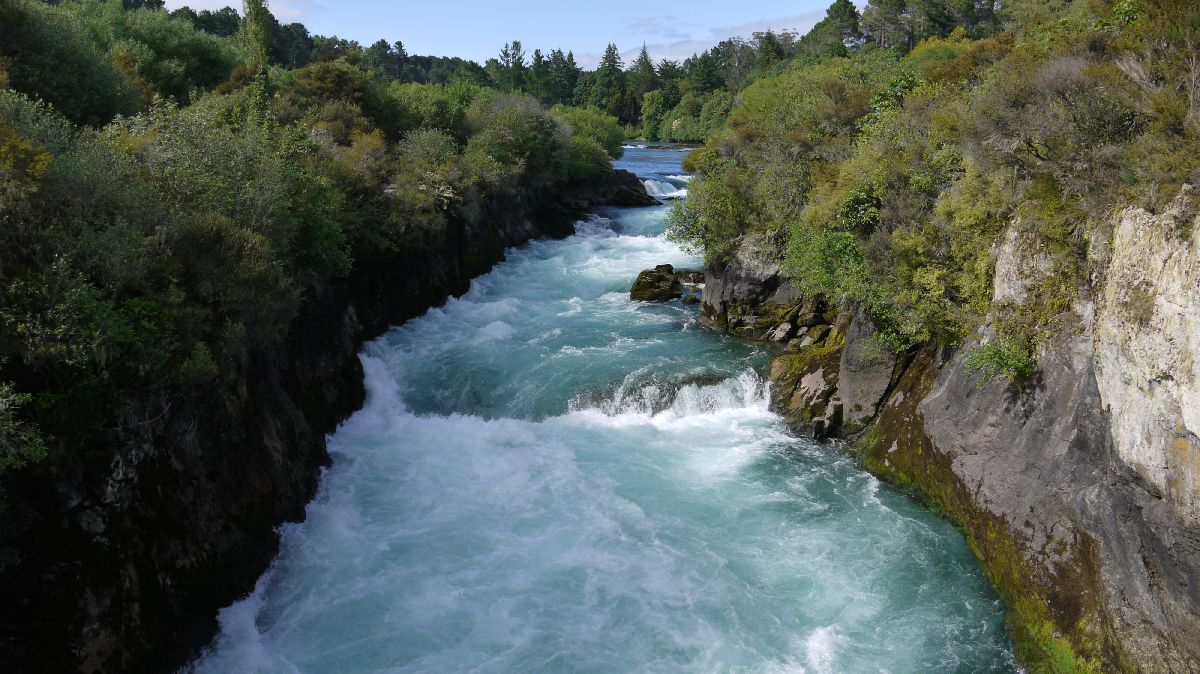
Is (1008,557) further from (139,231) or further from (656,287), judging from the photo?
(656,287)

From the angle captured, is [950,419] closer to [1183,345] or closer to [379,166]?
[1183,345]

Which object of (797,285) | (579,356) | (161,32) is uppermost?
(161,32)

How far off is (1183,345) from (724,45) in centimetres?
16236

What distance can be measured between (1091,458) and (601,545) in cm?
939

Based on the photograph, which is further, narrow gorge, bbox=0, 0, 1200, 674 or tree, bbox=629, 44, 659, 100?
tree, bbox=629, 44, 659, 100

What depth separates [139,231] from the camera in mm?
11797

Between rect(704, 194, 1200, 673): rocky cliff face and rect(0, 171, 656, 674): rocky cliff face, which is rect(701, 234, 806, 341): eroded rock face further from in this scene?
rect(0, 171, 656, 674): rocky cliff face

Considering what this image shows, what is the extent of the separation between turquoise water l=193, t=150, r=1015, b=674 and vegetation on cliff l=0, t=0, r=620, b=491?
4572 mm

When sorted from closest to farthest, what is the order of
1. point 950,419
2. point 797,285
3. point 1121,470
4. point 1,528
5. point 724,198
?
point 1,528 < point 1121,470 < point 950,419 < point 797,285 < point 724,198

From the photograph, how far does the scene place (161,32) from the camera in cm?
3459

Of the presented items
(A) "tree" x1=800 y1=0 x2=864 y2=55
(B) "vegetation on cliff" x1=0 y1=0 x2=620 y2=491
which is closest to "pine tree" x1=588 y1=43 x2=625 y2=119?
(A) "tree" x1=800 y1=0 x2=864 y2=55

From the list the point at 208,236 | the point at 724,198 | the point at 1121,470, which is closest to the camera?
the point at 1121,470

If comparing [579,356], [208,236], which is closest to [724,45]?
[579,356]

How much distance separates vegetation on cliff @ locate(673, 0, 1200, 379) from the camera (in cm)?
1230
